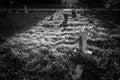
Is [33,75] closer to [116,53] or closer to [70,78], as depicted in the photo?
[70,78]

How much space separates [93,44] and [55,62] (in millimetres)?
2655

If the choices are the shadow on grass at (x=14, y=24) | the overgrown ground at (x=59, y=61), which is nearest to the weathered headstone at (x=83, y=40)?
the overgrown ground at (x=59, y=61)

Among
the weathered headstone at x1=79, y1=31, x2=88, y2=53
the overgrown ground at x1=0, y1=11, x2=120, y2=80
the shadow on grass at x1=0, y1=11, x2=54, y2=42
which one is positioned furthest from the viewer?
the shadow on grass at x1=0, y1=11, x2=54, y2=42

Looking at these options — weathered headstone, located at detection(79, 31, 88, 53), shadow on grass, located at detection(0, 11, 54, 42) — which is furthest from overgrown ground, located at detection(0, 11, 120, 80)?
shadow on grass, located at detection(0, 11, 54, 42)

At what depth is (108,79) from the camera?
11.3 ft

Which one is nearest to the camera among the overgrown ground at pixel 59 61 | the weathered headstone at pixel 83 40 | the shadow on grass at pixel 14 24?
the overgrown ground at pixel 59 61

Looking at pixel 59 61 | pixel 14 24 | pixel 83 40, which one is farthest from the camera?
pixel 14 24

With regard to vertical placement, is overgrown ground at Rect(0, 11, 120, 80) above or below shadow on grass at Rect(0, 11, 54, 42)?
below

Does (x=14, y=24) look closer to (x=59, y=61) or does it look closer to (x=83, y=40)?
(x=59, y=61)

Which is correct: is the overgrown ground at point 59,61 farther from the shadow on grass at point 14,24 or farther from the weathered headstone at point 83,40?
the shadow on grass at point 14,24

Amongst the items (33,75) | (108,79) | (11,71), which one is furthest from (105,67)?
(11,71)

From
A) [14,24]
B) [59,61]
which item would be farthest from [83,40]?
[14,24]

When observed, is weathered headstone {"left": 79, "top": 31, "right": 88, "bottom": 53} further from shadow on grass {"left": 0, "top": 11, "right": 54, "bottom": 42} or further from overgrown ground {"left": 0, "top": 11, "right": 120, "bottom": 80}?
shadow on grass {"left": 0, "top": 11, "right": 54, "bottom": 42}

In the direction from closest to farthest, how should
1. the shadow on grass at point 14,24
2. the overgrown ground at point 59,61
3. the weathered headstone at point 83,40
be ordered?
the overgrown ground at point 59,61, the weathered headstone at point 83,40, the shadow on grass at point 14,24
